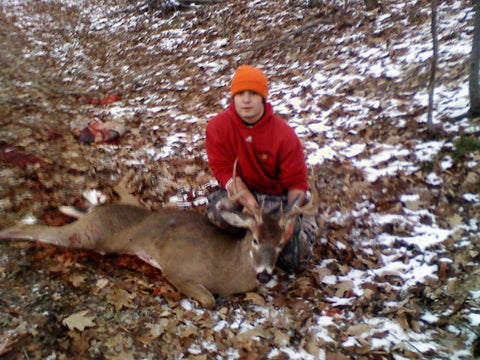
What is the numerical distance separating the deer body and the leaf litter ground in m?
0.15

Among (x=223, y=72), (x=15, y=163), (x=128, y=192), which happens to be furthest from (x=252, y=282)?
(x=223, y=72)

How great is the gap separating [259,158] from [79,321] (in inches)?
85.9

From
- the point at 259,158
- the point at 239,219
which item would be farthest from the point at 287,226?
the point at 259,158

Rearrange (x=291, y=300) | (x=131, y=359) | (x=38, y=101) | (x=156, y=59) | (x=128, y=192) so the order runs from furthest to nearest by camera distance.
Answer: (x=156, y=59), (x=38, y=101), (x=128, y=192), (x=291, y=300), (x=131, y=359)

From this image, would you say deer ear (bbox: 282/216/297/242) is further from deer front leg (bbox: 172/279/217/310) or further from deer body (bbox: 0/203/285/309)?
deer front leg (bbox: 172/279/217/310)

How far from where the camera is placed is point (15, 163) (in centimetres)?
504

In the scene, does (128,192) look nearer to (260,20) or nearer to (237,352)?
(237,352)

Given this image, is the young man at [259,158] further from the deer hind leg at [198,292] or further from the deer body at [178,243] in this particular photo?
the deer hind leg at [198,292]

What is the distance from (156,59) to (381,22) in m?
5.44

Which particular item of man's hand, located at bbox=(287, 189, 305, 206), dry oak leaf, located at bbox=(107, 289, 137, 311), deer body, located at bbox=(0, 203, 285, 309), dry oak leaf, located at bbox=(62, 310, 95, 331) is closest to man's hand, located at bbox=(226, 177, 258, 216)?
deer body, located at bbox=(0, 203, 285, 309)

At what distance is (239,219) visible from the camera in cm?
338

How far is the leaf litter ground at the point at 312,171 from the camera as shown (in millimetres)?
3020

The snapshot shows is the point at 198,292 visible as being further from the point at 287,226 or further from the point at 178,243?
the point at 287,226

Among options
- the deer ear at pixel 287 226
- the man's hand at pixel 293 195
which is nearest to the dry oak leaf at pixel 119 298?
the deer ear at pixel 287 226
